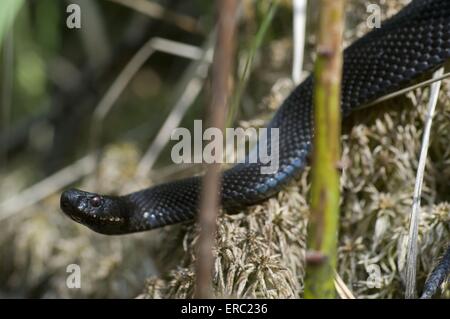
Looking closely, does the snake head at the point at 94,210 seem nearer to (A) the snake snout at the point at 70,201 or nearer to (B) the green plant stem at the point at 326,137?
(A) the snake snout at the point at 70,201

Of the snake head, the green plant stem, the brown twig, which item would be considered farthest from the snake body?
the brown twig

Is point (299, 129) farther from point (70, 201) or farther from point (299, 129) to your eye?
point (70, 201)

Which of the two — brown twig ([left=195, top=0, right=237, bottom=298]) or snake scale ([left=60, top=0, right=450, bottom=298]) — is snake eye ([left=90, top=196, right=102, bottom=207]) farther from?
brown twig ([left=195, top=0, right=237, bottom=298])

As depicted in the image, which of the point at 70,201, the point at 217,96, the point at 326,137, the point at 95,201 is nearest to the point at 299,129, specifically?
the point at 95,201

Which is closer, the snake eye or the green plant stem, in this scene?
the green plant stem

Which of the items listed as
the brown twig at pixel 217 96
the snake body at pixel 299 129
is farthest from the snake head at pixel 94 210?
the brown twig at pixel 217 96

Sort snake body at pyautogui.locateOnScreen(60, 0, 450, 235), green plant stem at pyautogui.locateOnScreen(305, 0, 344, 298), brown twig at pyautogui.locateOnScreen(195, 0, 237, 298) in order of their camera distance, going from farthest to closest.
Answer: snake body at pyautogui.locateOnScreen(60, 0, 450, 235) < green plant stem at pyautogui.locateOnScreen(305, 0, 344, 298) < brown twig at pyautogui.locateOnScreen(195, 0, 237, 298)

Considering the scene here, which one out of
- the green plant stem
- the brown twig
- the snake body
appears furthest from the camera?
the snake body
